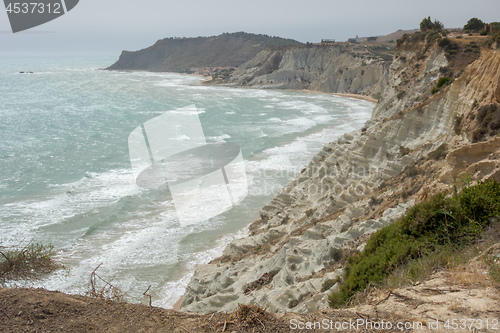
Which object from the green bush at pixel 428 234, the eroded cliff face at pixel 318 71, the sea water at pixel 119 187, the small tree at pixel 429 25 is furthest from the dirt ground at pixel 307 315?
the eroded cliff face at pixel 318 71

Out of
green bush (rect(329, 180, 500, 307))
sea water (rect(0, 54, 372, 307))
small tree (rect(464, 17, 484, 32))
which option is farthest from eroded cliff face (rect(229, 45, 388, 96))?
green bush (rect(329, 180, 500, 307))

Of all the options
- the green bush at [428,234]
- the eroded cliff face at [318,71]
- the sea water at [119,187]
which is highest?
the eroded cliff face at [318,71]

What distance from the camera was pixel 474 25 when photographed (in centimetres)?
3912

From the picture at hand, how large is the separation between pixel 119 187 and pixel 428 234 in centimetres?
2087

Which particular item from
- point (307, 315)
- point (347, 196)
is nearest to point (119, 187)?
point (347, 196)

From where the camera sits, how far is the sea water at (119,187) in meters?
15.8

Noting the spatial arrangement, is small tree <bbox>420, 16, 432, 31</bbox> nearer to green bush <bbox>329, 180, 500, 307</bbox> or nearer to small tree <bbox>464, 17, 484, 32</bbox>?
small tree <bbox>464, 17, 484, 32</bbox>

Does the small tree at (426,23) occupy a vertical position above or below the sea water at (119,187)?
above

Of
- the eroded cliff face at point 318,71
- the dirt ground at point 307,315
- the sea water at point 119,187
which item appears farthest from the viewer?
the eroded cliff face at point 318,71

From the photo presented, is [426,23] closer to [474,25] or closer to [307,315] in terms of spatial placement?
[474,25]

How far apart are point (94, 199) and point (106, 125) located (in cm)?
2580

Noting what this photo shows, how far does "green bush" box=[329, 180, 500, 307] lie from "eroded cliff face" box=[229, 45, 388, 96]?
62579 mm

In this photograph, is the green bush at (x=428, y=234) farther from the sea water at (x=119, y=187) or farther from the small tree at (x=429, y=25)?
the small tree at (x=429, y=25)

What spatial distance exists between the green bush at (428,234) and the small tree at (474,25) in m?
37.8
